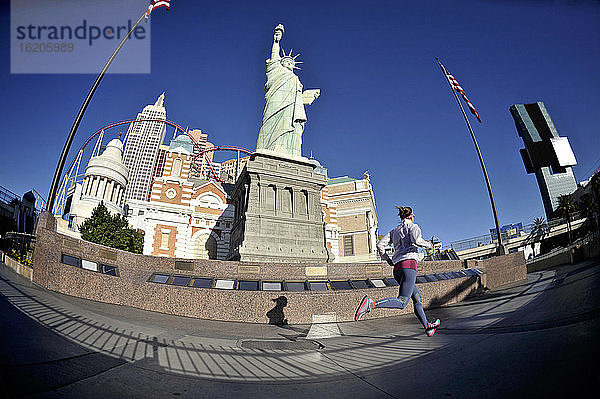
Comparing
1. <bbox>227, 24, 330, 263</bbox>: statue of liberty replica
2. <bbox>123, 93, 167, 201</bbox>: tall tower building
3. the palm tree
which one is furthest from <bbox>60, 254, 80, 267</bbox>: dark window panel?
<bbox>123, 93, 167, 201</bbox>: tall tower building

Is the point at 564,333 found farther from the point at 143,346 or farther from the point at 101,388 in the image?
the point at 143,346

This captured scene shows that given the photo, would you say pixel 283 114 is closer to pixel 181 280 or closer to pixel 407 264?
pixel 181 280

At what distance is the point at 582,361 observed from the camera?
1817 mm

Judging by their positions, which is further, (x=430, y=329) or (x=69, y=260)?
(x=69, y=260)

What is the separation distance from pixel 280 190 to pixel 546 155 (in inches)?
864

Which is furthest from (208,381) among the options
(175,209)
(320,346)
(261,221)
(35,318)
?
(175,209)

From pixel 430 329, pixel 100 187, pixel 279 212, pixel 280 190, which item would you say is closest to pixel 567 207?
pixel 430 329

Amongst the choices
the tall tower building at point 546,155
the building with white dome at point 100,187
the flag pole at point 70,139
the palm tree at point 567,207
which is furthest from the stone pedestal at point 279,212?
the building with white dome at point 100,187

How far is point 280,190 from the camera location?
24609 mm

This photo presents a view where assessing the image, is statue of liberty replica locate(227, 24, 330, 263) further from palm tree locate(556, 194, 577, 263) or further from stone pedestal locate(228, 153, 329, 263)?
palm tree locate(556, 194, 577, 263)

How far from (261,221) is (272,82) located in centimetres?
1479

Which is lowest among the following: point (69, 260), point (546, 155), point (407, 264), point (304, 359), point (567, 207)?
point (304, 359)

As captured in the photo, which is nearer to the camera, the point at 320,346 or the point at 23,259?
the point at 23,259

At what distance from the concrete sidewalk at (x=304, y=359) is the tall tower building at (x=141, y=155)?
128112 millimetres
